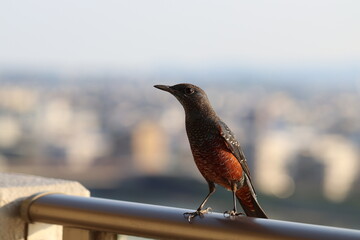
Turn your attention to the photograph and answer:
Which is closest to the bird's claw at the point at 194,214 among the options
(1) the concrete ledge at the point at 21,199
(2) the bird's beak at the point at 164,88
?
(2) the bird's beak at the point at 164,88

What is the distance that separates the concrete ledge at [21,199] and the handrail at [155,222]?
38mm

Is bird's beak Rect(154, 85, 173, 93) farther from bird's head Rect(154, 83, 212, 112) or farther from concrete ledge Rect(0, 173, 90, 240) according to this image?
concrete ledge Rect(0, 173, 90, 240)

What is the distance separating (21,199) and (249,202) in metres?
0.41

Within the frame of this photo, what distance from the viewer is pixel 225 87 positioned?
57.4 meters

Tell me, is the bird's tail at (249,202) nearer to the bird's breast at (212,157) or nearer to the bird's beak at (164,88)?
the bird's breast at (212,157)

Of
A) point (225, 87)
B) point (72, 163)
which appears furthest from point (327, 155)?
point (225, 87)

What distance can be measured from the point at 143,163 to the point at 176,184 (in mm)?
4018

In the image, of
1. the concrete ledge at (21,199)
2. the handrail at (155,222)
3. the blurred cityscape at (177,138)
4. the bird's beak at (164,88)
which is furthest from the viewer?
the blurred cityscape at (177,138)

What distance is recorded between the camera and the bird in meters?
1.11

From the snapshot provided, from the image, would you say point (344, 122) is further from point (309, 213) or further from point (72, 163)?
point (72, 163)

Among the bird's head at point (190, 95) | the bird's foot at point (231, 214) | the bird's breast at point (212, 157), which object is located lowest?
the bird's foot at point (231, 214)

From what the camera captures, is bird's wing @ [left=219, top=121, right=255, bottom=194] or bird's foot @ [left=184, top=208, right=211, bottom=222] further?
bird's wing @ [left=219, top=121, right=255, bottom=194]

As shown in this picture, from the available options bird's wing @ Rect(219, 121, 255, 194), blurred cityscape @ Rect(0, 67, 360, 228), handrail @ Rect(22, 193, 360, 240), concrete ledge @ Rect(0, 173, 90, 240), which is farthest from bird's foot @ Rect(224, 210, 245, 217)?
blurred cityscape @ Rect(0, 67, 360, 228)

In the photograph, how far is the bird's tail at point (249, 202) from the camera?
1.12 metres
